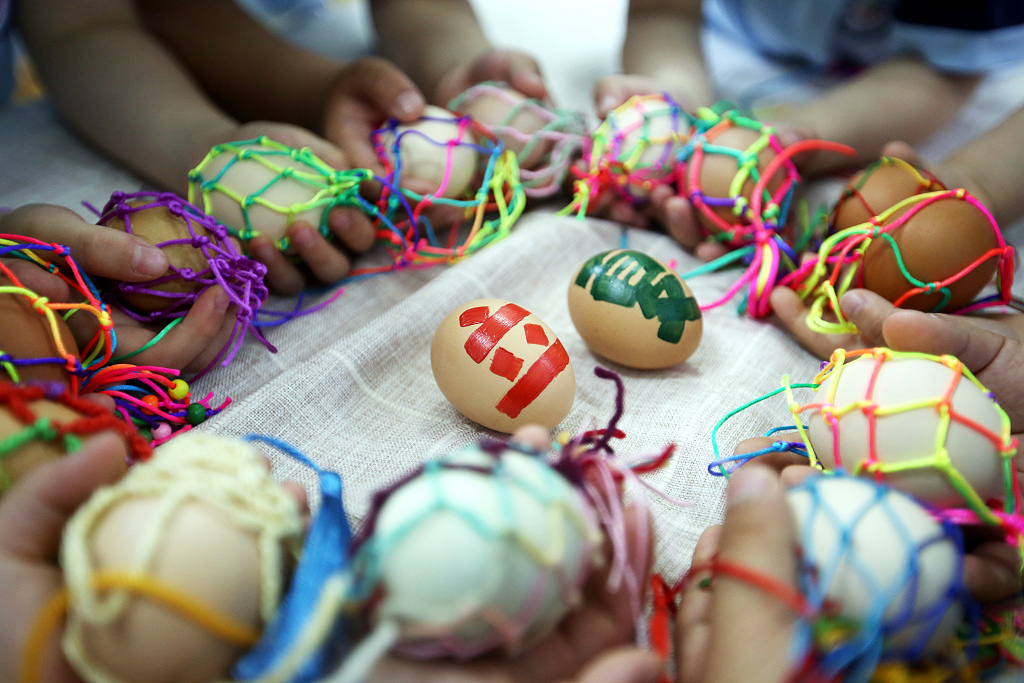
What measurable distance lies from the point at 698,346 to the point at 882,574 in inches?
17.7

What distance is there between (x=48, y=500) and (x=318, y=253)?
0.54 meters

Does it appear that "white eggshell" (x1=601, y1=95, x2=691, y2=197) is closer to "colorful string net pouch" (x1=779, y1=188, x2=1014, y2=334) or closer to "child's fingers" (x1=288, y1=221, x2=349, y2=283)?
"colorful string net pouch" (x1=779, y1=188, x2=1014, y2=334)

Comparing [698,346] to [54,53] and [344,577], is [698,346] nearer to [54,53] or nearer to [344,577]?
[344,577]

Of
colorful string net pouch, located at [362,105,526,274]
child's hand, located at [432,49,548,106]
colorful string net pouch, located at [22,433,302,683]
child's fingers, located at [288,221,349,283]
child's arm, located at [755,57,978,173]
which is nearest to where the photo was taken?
colorful string net pouch, located at [22,433,302,683]

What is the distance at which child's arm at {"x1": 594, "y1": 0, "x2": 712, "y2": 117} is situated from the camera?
1258 millimetres

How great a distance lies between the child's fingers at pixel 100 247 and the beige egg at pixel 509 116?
0.58 meters

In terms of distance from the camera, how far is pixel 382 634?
451 mm

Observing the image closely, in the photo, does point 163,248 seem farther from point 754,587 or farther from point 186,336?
point 754,587

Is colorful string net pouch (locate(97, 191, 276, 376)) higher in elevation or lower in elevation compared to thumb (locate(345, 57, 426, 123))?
lower

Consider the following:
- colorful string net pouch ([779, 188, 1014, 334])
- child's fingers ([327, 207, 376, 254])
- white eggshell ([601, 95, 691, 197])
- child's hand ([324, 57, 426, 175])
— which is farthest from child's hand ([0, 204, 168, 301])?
colorful string net pouch ([779, 188, 1014, 334])

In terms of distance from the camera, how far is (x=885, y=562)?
0.51 metres

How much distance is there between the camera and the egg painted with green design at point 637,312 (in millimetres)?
856

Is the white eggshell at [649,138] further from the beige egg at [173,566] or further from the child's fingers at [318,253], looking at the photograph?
the beige egg at [173,566]

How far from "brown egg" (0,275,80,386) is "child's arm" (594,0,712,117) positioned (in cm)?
92
